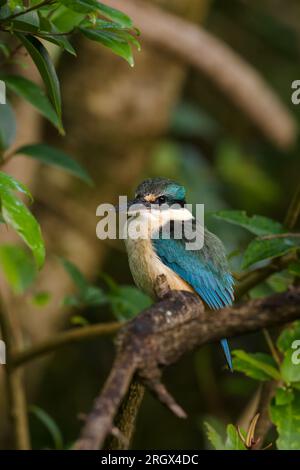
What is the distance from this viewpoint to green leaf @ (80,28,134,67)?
2.02 meters

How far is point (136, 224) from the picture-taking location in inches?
117

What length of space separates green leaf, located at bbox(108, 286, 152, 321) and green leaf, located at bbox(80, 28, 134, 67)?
1.26m

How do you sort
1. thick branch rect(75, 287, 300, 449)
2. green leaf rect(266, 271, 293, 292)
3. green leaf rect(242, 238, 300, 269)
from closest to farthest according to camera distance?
thick branch rect(75, 287, 300, 449) < green leaf rect(242, 238, 300, 269) < green leaf rect(266, 271, 293, 292)

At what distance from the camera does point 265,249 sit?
2.45 metres

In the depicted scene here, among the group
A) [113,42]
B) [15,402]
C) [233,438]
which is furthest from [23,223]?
[15,402]

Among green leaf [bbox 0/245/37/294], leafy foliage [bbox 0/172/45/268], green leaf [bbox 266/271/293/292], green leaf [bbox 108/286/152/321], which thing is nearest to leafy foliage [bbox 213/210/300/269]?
green leaf [bbox 266/271/293/292]

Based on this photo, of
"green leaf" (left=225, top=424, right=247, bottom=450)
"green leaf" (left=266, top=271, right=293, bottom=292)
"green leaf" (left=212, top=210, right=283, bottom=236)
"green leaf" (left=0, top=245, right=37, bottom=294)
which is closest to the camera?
"green leaf" (left=225, top=424, right=247, bottom=450)

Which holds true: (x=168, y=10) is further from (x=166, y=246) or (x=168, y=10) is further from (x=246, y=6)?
(x=166, y=246)

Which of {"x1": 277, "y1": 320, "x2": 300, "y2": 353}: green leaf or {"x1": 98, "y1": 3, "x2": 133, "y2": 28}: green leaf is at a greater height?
{"x1": 98, "y1": 3, "x2": 133, "y2": 28}: green leaf

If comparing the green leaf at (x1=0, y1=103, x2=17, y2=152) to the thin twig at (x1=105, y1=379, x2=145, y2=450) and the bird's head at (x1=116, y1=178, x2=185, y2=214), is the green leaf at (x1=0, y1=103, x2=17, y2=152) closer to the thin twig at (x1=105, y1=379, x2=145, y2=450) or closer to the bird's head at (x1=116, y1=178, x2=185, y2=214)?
the bird's head at (x1=116, y1=178, x2=185, y2=214)

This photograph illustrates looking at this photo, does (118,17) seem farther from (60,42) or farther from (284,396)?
(284,396)

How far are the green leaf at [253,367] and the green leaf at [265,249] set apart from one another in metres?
0.26

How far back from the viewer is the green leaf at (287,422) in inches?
87.2
